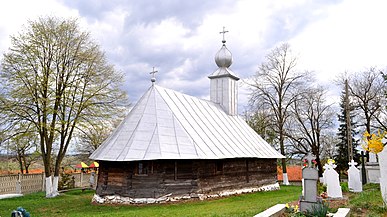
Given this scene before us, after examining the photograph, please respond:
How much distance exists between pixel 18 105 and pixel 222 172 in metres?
10.6

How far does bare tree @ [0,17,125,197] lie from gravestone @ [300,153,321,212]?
12.9 meters

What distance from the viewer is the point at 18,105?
52.5ft

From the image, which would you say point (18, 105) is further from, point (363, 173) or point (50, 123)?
point (363, 173)

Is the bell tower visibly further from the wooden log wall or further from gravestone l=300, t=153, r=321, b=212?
gravestone l=300, t=153, r=321, b=212

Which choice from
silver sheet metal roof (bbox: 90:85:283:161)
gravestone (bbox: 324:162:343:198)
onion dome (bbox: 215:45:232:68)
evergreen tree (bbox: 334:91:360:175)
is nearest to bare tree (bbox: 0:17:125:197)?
silver sheet metal roof (bbox: 90:85:283:161)

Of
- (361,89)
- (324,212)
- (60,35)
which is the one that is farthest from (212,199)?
(361,89)

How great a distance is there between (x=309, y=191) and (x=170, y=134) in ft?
22.9

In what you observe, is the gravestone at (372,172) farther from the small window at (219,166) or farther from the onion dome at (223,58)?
the onion dome at (223,58)

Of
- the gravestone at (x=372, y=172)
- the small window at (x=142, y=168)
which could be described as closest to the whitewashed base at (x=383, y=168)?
the small window at (x=142, y=168)

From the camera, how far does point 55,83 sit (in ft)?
55.9

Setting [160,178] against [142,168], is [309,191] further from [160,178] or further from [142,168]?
[142,168]

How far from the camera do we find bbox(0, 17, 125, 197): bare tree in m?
16.3

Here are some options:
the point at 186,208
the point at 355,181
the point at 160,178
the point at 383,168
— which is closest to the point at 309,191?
the point at 383,168

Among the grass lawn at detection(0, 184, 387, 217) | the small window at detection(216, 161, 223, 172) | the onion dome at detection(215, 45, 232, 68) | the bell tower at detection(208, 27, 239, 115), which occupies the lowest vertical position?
the grass lawn at detection(0, 184, 387, 217)
